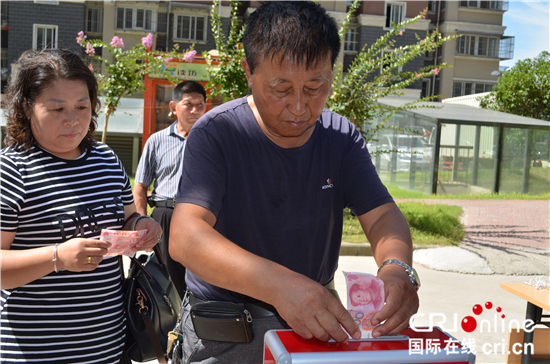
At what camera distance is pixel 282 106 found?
4.82 ft

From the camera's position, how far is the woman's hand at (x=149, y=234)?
2068 millimetres

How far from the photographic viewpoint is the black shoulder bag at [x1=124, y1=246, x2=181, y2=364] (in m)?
2.02

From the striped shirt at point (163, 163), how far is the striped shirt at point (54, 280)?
7.67 ft

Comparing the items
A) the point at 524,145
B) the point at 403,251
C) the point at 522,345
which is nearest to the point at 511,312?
the point at 522,345

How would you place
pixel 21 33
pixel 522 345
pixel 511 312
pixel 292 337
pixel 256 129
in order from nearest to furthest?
1. pixel 292 337
2. pixel 256 129
3. pixel 522 345
4. pixel 511 312
5. pixel 21 33

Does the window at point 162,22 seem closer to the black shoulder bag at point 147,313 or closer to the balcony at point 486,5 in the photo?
the balcony at point 486,5

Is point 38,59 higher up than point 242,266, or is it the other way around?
point 38,59

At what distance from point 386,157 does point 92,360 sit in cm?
1406

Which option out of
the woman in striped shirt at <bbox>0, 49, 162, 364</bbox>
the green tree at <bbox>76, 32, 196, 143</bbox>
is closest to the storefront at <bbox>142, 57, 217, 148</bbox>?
the green tree at <bbox>76, 32, 196, 143</bbox>

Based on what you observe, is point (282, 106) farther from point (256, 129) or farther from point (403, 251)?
point (403, 251)

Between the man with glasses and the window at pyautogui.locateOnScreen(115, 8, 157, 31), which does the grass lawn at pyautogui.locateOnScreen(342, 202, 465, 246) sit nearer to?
the man with glasses

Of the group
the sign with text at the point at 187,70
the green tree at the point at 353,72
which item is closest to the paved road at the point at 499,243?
the green tree at the point at 353,72

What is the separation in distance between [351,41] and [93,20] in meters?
15.0

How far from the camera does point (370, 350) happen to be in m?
1.10
